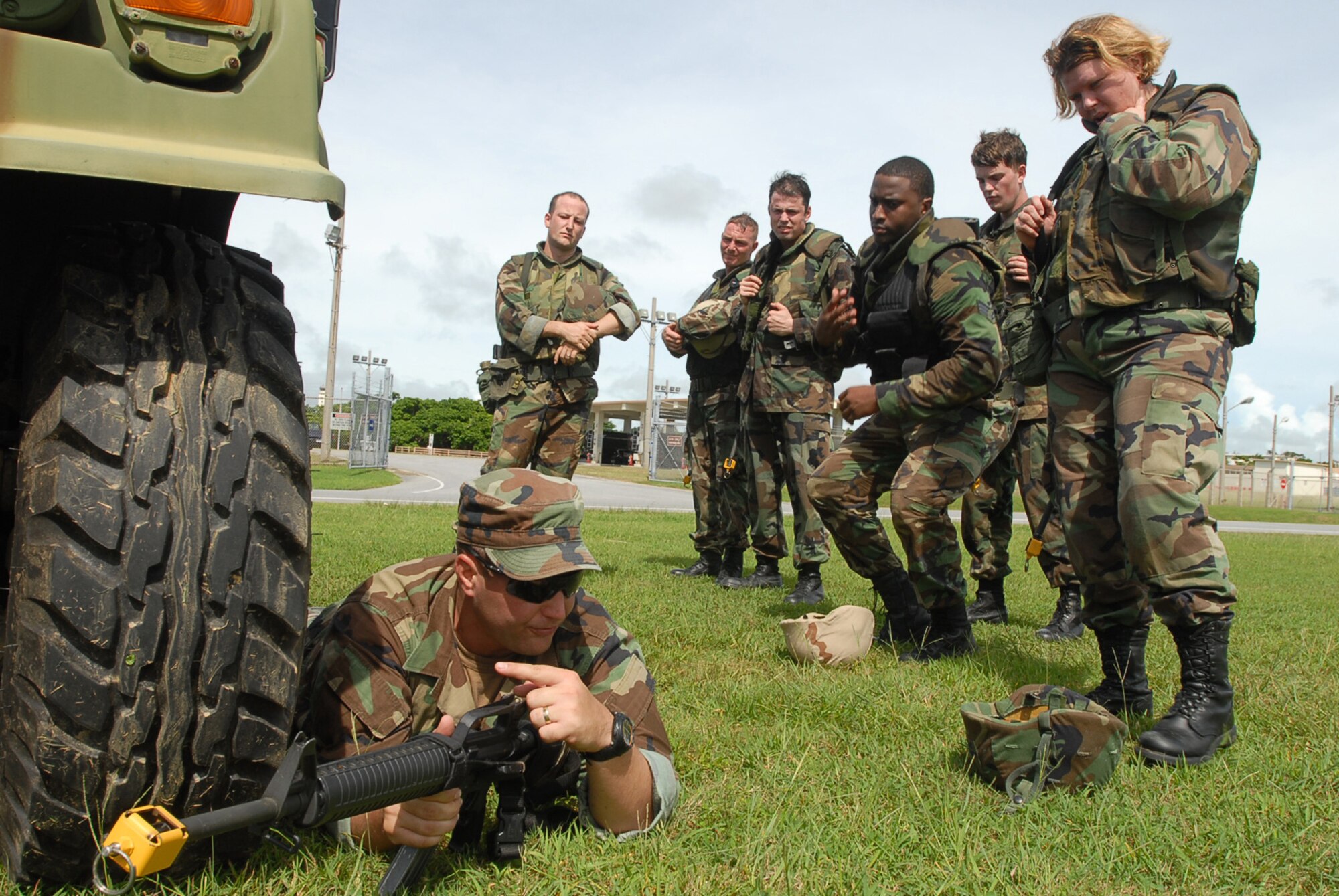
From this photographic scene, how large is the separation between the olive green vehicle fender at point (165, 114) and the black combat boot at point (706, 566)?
571 centimetres

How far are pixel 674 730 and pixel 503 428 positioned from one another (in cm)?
356

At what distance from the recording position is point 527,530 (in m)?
2.22

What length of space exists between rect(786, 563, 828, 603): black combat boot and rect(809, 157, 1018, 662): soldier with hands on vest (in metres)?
1.08

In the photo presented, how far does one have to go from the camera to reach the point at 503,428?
6441mm

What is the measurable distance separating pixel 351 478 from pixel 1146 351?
2054cm

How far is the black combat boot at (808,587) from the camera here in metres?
5.91

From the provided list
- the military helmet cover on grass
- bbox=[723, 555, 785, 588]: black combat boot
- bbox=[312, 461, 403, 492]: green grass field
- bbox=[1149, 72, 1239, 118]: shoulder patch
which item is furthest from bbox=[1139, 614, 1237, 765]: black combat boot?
bbox=[312, 461, 403, 492]: green grass field

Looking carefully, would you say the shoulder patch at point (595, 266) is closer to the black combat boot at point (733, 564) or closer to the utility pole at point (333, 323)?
the black combat boot at point (733, 564)

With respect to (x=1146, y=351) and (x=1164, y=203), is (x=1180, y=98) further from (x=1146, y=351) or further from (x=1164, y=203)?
(x=1146, y=351)

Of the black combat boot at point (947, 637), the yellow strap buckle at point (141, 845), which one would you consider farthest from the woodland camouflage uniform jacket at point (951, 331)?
the yellow strap buckle at point (141, 845)

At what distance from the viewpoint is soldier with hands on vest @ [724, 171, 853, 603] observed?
6.16 metres

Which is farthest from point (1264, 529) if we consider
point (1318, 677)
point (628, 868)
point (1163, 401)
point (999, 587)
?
point (628, 868)

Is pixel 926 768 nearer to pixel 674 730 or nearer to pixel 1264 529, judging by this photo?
pixel 674 730

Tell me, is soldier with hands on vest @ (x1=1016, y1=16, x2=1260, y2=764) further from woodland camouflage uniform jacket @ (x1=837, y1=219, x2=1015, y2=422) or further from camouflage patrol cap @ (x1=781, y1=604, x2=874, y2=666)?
camouflage patrol cap @ (x1=781, y1=604, x2=874, y2=666)
